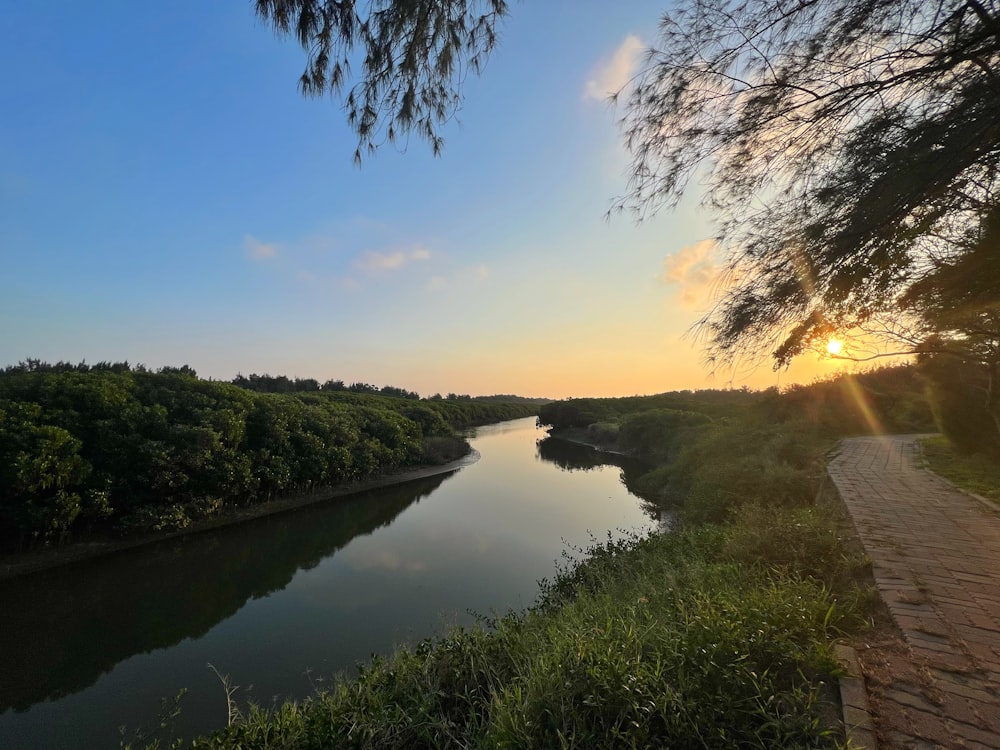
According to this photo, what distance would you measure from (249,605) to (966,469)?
1457 centimetres

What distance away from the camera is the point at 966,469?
865 cm

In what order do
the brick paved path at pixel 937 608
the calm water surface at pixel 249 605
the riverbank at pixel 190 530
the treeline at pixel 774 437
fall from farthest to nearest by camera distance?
the riverbank at pixel 190 530
the treeline at pixel 774 437
the calm water surface at pixel 249 605
the brick paved path at pixel 937 608

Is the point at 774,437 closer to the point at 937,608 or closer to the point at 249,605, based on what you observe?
the point at 937,608

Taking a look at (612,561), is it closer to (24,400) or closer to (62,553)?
(62,553)

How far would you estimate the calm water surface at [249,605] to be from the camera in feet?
18.8

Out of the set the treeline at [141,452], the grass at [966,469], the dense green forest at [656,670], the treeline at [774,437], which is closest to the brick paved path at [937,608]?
the dense green forest at [656,670]

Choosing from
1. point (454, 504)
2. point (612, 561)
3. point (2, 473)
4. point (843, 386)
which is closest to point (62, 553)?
point (2, 473)

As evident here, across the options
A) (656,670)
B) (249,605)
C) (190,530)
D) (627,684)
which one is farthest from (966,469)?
(190,530)

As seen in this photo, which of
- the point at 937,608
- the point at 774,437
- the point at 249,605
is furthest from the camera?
the point at 774,437

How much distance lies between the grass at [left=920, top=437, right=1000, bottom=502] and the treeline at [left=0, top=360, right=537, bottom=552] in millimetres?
17062

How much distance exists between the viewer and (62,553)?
33.1 ft

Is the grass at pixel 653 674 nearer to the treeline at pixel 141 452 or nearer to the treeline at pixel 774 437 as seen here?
the treeline at pixel 774 437

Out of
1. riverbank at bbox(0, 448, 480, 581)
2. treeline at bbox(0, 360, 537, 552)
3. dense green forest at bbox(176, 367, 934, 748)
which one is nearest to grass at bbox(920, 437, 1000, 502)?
dense green forest at bbox(176, 367, 934, 748)

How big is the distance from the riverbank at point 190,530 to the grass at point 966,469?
1743cm
